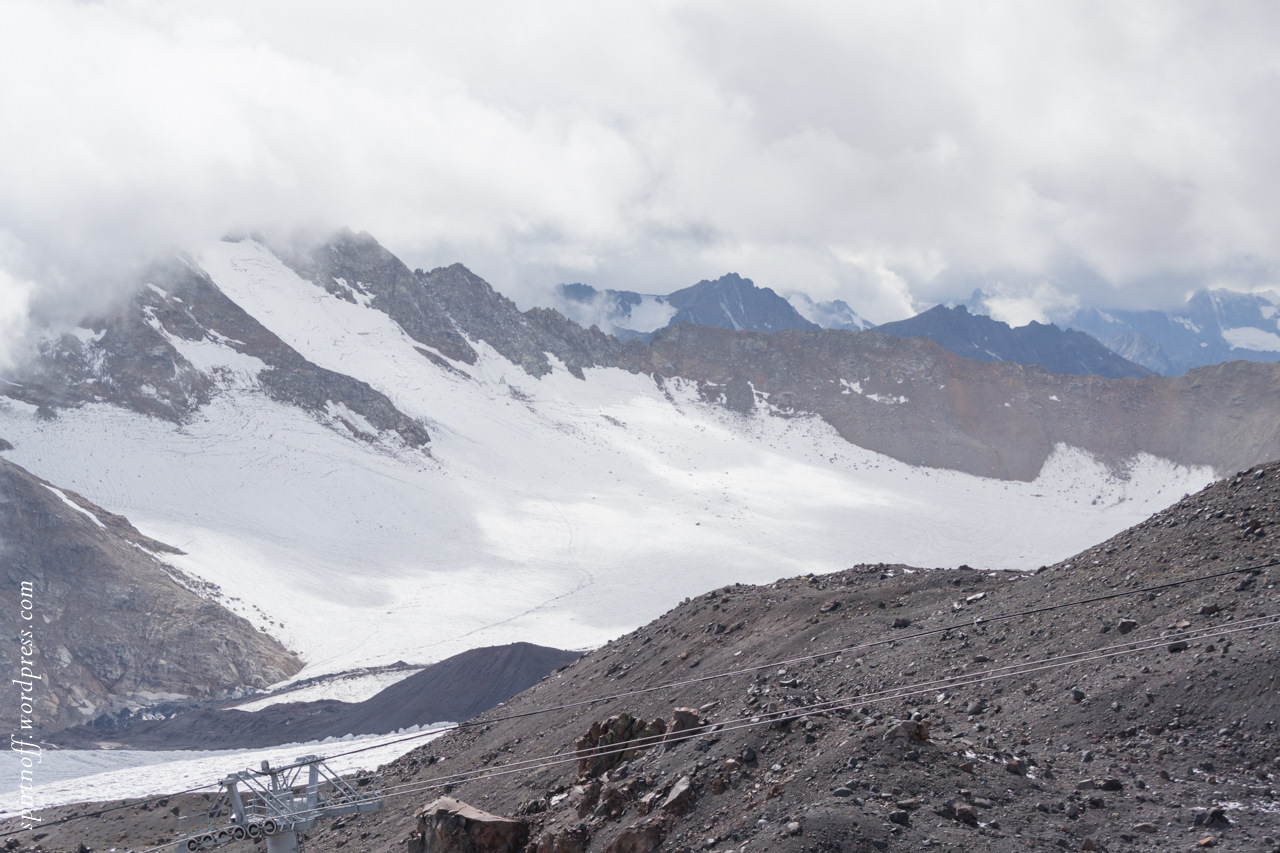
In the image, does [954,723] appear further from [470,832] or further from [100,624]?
[100,624]

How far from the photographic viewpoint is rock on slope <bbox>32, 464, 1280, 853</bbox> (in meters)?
10.0

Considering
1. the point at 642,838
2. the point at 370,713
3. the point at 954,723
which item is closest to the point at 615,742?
the point at 642,838

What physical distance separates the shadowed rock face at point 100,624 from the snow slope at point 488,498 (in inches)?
131

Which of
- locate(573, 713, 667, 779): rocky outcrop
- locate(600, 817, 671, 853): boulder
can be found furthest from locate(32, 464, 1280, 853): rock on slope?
locate(573, 713, 667, 779): rocky outcrop

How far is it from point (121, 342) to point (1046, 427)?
102m

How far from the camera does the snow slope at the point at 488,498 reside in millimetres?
59562

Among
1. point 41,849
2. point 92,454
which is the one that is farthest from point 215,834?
point 92,454

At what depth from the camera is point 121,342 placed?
285 ft

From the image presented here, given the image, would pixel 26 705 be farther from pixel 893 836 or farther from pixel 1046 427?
pixel 1046 427

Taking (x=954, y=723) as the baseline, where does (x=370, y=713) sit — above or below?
below

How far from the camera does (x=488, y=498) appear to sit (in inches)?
3265

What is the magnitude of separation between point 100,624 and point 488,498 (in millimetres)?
36990

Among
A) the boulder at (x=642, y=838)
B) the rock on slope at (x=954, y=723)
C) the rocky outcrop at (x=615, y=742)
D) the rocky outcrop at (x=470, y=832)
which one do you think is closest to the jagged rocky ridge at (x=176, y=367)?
the rock on slope at (x=954, y=723)

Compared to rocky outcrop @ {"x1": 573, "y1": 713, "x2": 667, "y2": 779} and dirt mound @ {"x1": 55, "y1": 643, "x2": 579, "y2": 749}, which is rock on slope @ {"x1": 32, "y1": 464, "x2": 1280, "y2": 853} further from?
dirt mound @ {"x1": 55, "y1": 643, "x2": 579, "y2": 749}
